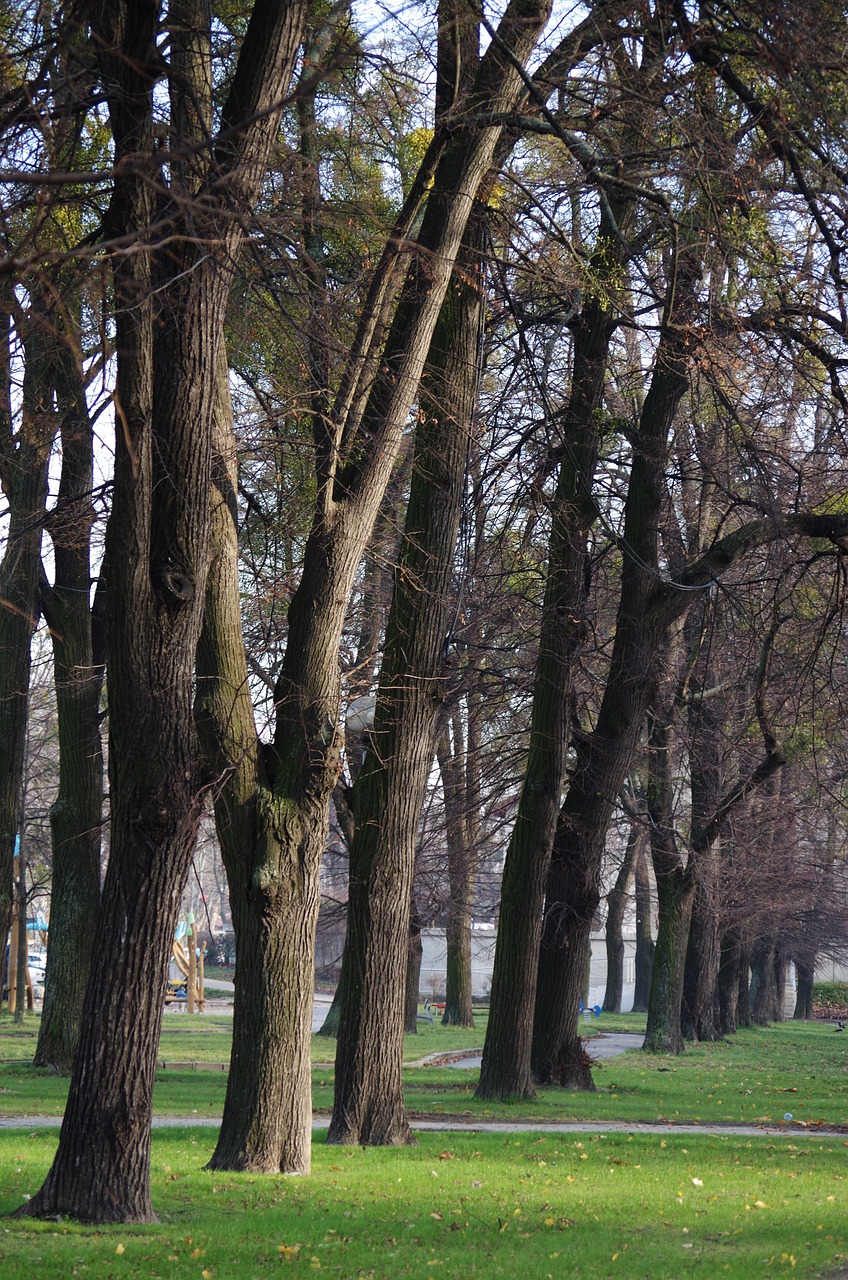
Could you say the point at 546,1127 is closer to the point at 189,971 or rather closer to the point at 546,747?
the point at 546,747

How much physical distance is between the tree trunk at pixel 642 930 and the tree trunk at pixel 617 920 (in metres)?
0.35

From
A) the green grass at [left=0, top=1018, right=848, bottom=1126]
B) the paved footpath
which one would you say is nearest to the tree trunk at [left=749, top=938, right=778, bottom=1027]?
the green grass at [left=0, top=1018, right=848, bottom=1126]

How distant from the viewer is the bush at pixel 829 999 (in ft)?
222

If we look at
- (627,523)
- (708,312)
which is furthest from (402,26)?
(627,523)

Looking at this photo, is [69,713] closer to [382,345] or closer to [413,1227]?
[382,345]

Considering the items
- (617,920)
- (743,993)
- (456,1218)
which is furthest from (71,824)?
(743,993)

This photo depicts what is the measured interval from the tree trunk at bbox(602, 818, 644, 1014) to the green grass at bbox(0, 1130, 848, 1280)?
71.9ft

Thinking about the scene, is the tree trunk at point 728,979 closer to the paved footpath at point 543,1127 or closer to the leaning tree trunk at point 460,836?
the leaning tree trunk at point 460,836

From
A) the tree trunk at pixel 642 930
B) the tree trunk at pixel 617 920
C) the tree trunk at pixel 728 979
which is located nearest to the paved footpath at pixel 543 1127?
the tree trunk at pixel 617 920

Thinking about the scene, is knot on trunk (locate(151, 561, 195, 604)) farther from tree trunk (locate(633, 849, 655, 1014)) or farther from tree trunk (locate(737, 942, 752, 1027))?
tree trunk (locate(737, 942, 752, 1027))

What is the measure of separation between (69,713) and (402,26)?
9.78 m

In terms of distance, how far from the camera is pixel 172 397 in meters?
7.06

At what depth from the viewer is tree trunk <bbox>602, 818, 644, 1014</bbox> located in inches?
1469

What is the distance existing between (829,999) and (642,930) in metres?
31.7
